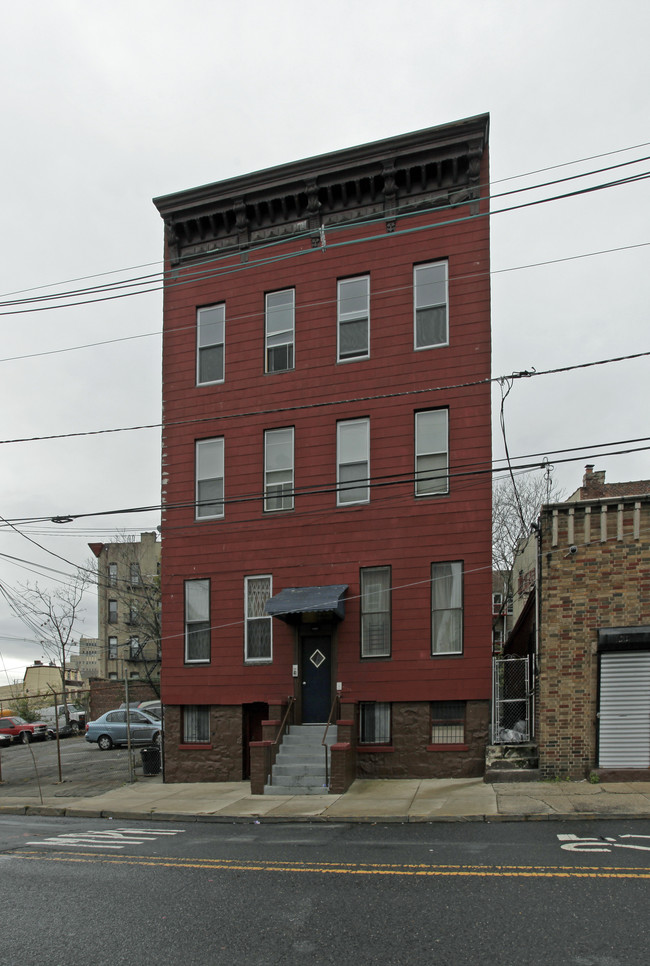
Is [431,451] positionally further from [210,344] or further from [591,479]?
[591,479]

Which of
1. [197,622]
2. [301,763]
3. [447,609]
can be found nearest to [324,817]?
[301,763]

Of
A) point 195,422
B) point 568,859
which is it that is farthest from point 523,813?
point 195,422

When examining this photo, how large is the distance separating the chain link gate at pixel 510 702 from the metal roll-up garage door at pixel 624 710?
6.45 ft

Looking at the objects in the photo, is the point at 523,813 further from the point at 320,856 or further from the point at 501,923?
the point at 501,923

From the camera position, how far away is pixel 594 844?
10312mm

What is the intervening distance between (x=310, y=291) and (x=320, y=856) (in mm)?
13680

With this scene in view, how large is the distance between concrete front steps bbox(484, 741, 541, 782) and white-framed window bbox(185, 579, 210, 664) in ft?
24.4

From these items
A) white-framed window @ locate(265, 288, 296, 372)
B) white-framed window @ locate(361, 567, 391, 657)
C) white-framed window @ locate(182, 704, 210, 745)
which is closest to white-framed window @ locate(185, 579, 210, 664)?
white-framed window @ locate(182, 704, 210, 745)

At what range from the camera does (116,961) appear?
681cm

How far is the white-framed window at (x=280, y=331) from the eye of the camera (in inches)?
813

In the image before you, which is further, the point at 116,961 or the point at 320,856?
the point at 320,856

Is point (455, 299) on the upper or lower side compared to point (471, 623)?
upper

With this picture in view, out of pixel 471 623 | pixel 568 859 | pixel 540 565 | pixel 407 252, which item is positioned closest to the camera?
pixel 568 859

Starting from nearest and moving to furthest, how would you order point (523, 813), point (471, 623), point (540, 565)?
point (523, 813)
point (540, 565)
point (471, 623)
